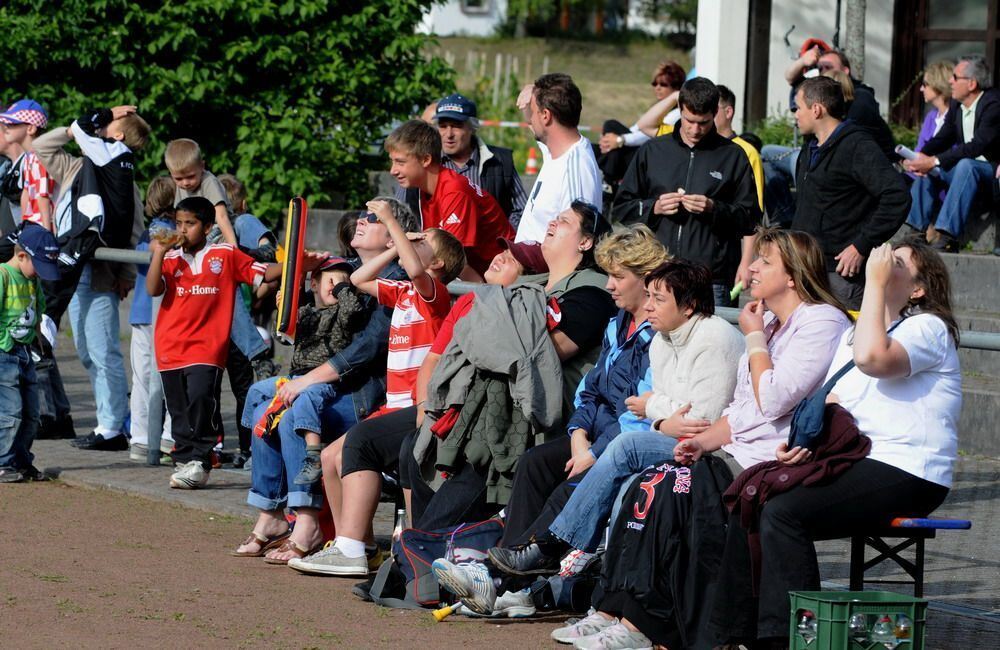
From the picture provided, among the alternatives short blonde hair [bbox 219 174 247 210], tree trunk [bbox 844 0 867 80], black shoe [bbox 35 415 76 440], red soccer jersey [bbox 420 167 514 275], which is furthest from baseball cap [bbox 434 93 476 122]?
tree trunk [bbox 844 0 867 80]

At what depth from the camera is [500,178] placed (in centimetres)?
985

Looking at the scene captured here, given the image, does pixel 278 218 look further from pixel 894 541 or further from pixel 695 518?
pixel 695 518

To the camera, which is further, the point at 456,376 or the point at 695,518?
the point at 456,376

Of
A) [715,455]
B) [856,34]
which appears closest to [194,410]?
[715,455]

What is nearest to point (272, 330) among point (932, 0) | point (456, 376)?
point (456, 376)

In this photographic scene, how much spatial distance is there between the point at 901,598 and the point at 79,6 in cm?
1186

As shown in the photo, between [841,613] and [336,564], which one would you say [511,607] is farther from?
[841,613]

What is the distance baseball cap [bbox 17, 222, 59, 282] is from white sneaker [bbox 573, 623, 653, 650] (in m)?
4.99

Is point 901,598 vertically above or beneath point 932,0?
beneath

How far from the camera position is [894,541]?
307 inches

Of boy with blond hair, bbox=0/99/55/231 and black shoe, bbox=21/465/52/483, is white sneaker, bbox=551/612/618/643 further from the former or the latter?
boy with blond hair, bbox=0/99/55/231

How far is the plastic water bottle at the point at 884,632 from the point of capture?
518cm

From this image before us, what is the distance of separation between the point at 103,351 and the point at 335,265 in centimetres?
298

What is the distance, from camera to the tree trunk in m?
14.4
